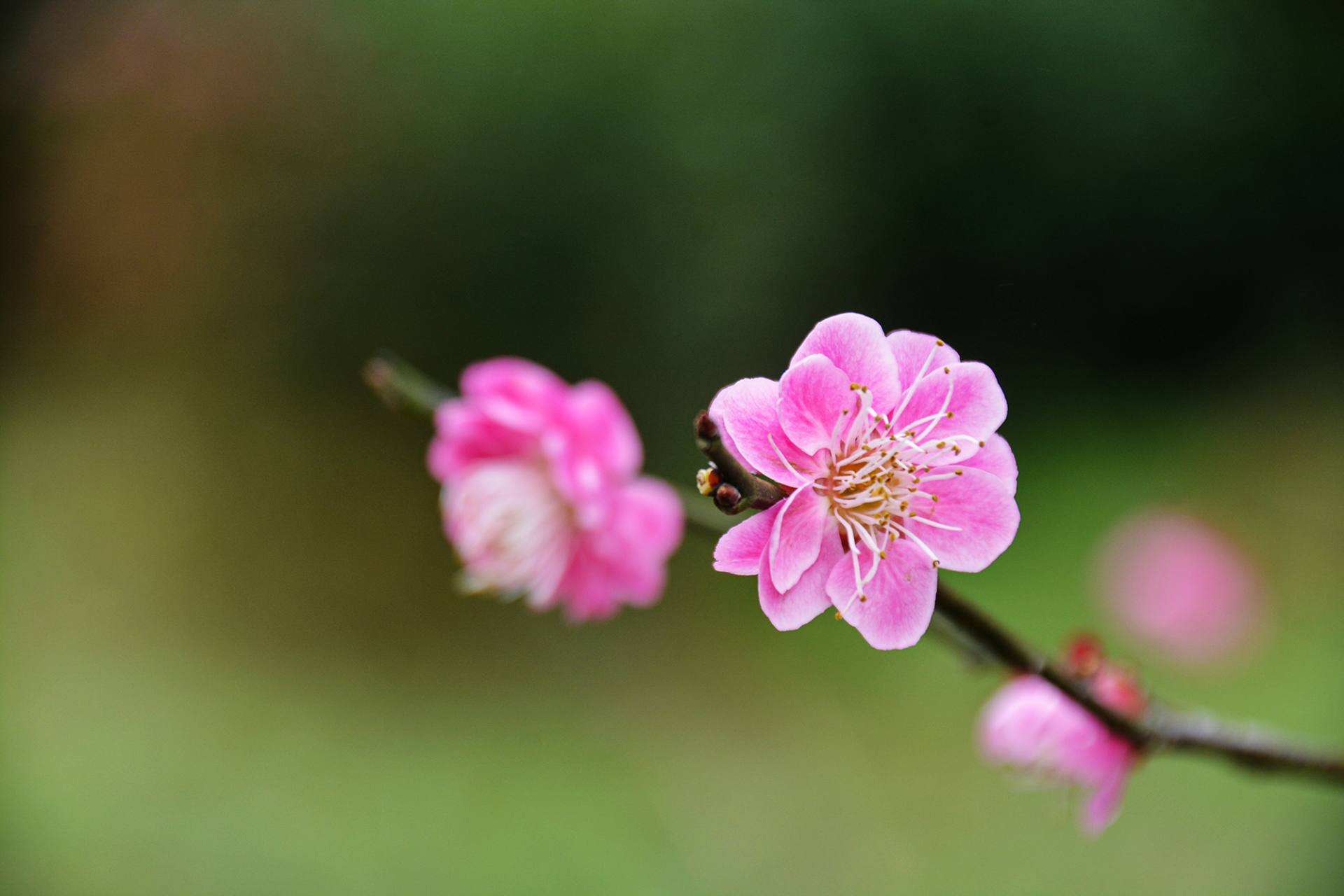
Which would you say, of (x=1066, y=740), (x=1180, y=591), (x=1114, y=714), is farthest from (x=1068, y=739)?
(x=1180, y=591)

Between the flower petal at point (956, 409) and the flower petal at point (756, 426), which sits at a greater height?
the flower petal at point (756, 426)

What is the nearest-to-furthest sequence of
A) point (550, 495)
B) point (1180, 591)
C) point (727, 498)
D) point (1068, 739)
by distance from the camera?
point (727, 498) → point (1068, 739) → point (550, 495) → point (1180, 591)

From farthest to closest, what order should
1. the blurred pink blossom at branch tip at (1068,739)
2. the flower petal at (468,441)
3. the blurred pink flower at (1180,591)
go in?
the blurred pink flower at (1180,591) < the flower petal at (468,441) < the blurred pink blossom at branch tip at (1068,739)

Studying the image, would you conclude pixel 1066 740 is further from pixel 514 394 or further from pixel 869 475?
pixel 514 394

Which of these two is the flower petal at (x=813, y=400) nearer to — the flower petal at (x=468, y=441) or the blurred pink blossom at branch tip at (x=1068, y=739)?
the blurred pink blossom at branch tip at (x=1068, y=739)

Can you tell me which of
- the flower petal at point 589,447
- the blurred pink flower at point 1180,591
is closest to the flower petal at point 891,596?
the flower petal at point 589,447

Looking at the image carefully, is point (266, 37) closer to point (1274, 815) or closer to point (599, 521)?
point (599, 521)

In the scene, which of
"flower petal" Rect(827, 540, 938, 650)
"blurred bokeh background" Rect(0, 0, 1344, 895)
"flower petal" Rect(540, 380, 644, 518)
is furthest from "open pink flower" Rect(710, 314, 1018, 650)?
"blurred bokeh background" Rect(0, 0, 1344, 895)
